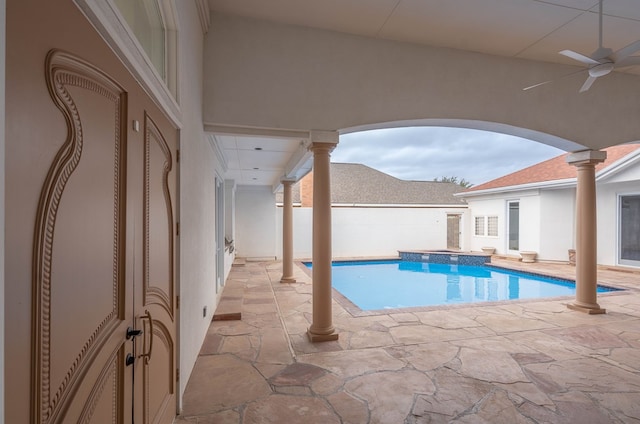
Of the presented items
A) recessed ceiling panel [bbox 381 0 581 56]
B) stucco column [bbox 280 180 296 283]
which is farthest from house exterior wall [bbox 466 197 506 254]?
recessed ceiling panel [bbox 381 0 581 56]

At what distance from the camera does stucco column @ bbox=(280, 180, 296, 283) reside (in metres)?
8.41

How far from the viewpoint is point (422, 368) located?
354 cm

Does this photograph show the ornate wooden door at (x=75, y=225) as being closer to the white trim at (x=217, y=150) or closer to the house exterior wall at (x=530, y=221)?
the white trim at (x=217, y=150)

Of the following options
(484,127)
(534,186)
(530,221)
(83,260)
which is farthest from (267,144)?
(530,221)

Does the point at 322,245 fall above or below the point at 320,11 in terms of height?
below

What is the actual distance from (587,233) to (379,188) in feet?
56.9

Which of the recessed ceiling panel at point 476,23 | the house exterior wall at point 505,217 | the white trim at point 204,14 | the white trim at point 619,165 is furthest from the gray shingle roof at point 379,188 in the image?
the white trim at point 204,14

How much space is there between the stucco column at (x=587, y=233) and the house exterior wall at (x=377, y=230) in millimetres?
9788

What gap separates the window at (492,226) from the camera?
14320 mm

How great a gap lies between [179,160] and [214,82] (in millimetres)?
1657

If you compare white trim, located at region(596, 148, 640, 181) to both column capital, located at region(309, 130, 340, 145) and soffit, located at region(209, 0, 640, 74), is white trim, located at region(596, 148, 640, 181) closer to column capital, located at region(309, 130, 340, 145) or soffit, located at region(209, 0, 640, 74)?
soffit, located at region(209, 0, 640, 74)

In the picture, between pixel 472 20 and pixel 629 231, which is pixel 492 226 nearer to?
pixel 629 231

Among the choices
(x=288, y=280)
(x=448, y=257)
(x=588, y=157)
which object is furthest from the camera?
(x=448, y=257)

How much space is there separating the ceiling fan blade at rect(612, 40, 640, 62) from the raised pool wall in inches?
403
